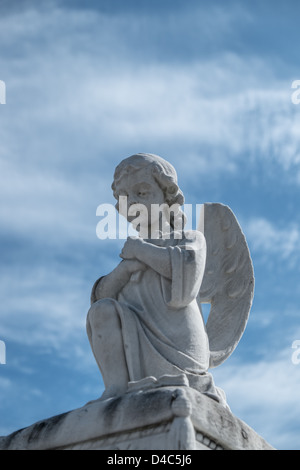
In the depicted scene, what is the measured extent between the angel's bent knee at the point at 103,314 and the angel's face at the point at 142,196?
129cm

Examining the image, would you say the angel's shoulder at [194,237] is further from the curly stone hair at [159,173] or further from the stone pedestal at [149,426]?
the stone pedestal at [149,426]

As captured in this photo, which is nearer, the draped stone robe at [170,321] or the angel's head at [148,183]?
the draped stone robe at [170,321]

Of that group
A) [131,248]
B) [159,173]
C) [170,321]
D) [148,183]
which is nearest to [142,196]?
[148,183]

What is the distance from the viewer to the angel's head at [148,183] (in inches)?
439

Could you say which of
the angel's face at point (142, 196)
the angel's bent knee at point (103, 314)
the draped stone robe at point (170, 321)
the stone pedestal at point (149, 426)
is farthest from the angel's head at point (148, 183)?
the stone pedestal at point (149, 426)

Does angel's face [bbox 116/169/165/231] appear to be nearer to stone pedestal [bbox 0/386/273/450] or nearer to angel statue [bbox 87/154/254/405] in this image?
angel statue [bbox 87/154/254/405]

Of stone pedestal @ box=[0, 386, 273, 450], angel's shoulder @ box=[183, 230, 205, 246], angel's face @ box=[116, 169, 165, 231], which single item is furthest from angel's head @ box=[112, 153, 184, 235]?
stone pedestal @ box=[0, 386, 273, 450]

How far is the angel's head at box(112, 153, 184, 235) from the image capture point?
11141mm

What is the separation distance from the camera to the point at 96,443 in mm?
9141

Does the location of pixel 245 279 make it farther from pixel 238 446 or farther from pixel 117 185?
pixel 238 446

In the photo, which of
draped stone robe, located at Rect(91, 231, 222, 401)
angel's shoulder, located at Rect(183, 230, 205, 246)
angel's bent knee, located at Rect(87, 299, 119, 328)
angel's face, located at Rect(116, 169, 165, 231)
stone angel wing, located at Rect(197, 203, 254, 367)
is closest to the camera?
draped stone robe, located at Rect(91, 231, 222, 401)

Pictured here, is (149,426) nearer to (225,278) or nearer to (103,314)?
(103,314)

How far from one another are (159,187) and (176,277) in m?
1.35

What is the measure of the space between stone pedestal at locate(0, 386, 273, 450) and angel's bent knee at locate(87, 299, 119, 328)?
3.38 ft
